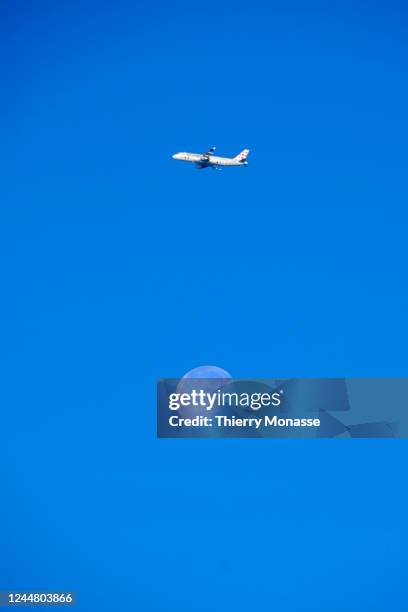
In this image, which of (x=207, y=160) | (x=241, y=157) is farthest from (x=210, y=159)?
(x=241, y=157)

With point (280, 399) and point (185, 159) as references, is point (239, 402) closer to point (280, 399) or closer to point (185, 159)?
point (280, 399)

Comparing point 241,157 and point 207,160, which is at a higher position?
point 207,160

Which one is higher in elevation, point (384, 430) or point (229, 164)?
point (229, 164)

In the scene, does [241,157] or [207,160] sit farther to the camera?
[207,160]

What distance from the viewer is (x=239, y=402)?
2394cm

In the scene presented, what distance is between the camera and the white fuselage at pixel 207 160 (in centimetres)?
2683

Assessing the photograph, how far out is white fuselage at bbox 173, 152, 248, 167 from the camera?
26.8 meters

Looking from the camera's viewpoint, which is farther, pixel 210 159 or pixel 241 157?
pixel 210 159

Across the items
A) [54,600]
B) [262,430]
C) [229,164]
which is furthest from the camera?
[229,164]

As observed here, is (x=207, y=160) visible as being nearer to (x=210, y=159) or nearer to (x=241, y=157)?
(x=210, y=159)

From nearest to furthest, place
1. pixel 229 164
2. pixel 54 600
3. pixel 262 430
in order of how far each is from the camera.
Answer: pixel 54 600 → pixel 262 430 → pixel 229 164

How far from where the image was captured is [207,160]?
3403 centimetres

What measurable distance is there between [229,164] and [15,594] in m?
14.5

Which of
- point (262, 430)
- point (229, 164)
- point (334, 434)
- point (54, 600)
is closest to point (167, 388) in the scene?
point (262, 430)
